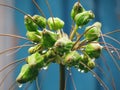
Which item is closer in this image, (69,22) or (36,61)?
(36,61)

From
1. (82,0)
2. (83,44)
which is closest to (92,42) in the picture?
(83,44)

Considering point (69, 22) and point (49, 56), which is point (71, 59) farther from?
point (69, 22)

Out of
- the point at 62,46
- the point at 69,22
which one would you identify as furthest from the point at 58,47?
the point at 69,22

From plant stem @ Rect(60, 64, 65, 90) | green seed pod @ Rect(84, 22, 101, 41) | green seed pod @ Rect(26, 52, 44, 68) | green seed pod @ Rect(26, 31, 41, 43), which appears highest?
green seed pod @ Rect(84, 22, 101, 41)

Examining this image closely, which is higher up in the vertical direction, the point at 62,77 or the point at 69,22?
the point at 69,22

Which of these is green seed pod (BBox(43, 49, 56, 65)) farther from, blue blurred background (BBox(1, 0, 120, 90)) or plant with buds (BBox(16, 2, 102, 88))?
blue blurred background (BBox(1, 0, 120, 90))

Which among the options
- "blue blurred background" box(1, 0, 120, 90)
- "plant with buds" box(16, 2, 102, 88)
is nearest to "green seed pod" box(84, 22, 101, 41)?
"plant with buds" box(16, 2, 102, 88)
